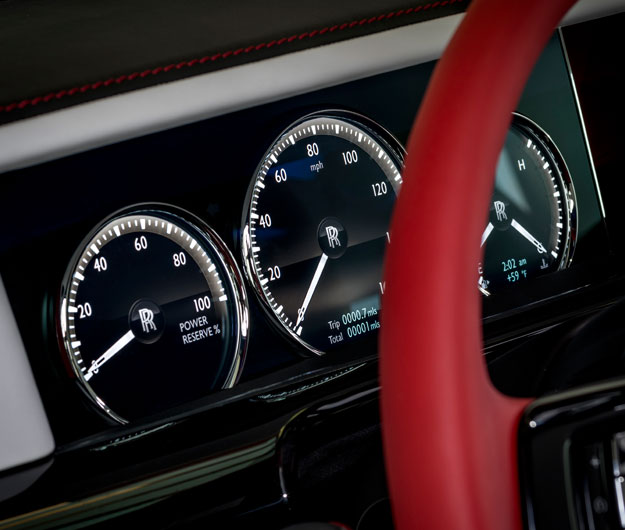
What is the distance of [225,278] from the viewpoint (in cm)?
164

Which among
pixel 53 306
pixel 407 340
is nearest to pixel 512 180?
pixel 53 306

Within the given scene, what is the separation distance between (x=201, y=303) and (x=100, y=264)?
0.20m

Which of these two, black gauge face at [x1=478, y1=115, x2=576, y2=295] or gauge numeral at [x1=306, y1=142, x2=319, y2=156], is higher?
gauge numeral at [x1=306, y1=142, x2=319, y2=156]

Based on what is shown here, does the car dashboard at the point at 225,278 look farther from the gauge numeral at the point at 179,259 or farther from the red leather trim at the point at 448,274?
the red leather trim at the point at 448,274

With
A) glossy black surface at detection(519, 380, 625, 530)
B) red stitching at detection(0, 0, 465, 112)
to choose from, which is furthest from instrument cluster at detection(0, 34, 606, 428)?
glossy black surface at detection(519, 380, 625, 530)

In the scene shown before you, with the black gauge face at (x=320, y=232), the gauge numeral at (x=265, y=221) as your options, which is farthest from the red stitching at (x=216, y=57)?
the gauge numeral at (x=265, y=221)

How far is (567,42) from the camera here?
78.0 inches

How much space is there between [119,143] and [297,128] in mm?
348

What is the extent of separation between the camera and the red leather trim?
22.0 inches

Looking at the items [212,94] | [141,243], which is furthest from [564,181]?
[141,243]

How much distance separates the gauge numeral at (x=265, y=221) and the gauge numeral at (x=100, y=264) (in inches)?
11.8

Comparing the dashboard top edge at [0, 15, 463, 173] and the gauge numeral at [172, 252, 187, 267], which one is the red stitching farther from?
the gauge numeral at [172, 252, 187, 267]

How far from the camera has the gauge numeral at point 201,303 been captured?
5.27ft

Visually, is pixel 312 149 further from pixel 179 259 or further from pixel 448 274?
pixel 448 274
